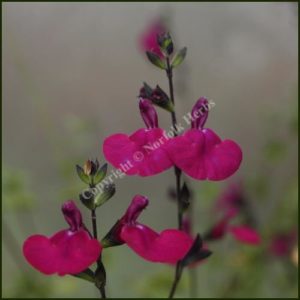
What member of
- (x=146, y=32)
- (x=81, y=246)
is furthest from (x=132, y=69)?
(x=81, y=246)

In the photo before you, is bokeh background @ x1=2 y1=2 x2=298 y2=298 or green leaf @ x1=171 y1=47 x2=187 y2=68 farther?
bokeh background @ x1=2 y1=2 x2=298 y2=298

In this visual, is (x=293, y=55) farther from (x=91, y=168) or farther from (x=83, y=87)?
(x=91, y=168)

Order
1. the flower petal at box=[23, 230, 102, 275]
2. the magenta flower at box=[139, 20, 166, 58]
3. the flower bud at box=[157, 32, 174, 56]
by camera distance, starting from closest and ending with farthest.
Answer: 1. the flower petal at box=[23, 230, 102, 275]
2. the flower bud at box=[157, 32, 174, 56]
3. the magenta flower at box=[139, 20, 166, 58]

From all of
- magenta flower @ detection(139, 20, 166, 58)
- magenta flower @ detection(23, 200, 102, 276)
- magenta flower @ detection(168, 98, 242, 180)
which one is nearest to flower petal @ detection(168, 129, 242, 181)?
magenta flower @ detection(168, 98, 242, 180)

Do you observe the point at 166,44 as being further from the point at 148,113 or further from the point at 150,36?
the point at 150,36

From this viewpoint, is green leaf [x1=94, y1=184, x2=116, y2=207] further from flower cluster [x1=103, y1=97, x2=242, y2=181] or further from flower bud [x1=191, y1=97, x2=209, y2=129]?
flower bud [x1=191, y1=97, x2=209, y2=129]

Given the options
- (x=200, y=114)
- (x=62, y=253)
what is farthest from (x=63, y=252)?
(x=200, y=114)

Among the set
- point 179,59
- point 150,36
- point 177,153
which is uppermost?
point 150,36
